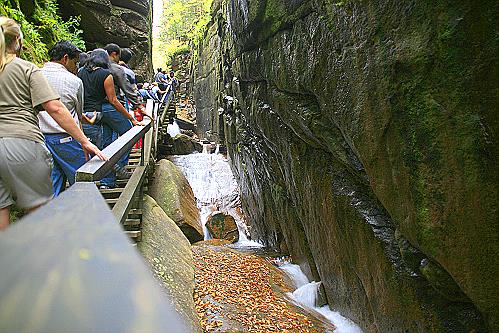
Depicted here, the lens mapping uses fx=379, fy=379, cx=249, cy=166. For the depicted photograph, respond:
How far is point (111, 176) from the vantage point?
5.91 meters

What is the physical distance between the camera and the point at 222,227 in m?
13.7

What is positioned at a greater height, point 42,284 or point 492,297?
point 42,284

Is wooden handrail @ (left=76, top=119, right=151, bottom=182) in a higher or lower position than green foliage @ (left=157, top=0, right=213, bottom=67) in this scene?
lower

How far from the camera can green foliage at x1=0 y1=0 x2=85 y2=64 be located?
7.13 m

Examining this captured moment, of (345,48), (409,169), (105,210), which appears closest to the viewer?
(105,210)

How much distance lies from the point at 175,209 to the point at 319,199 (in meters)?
4.51

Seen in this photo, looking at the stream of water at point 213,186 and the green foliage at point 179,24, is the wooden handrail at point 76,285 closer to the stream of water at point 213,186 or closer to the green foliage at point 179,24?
the stream of water at point 213,186

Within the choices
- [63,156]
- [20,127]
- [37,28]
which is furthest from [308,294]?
[37,28]

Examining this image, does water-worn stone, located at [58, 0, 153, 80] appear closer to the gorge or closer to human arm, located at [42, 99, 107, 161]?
the gorge

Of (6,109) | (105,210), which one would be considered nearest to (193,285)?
(6,109)

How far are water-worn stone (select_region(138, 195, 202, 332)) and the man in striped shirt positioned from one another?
69.4 inches

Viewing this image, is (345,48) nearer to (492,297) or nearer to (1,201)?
(492,297)

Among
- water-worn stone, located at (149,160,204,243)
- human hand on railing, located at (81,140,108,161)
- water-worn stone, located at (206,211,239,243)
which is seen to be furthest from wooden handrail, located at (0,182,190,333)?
water-worn stone, located at (206,211,239,243)

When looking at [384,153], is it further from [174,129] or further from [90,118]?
[174,129]
